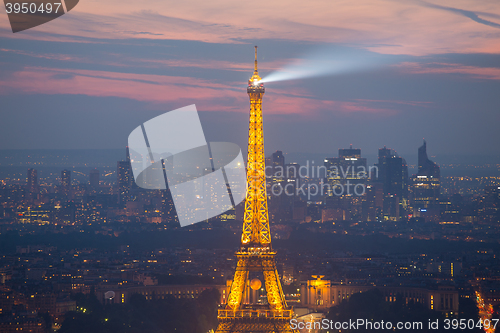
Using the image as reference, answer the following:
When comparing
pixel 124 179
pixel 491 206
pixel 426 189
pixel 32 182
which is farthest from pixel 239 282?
pixel 426 189

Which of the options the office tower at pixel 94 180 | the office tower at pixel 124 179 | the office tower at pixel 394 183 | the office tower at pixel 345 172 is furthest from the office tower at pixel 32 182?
the office tower at pixel 394 183

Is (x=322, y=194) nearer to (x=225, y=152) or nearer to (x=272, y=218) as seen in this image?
(x=272, y=218)

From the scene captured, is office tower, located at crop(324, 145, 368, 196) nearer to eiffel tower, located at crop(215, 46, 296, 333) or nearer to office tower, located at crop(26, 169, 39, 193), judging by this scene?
office tower, located at crop(26, 169, 39, 193)

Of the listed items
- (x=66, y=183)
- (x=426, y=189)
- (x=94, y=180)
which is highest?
(x=94, y=180)

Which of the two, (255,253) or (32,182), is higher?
→ (255,253)

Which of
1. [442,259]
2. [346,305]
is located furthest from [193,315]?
[442,259]

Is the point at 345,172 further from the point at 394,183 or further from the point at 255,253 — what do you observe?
the point at 255,253
